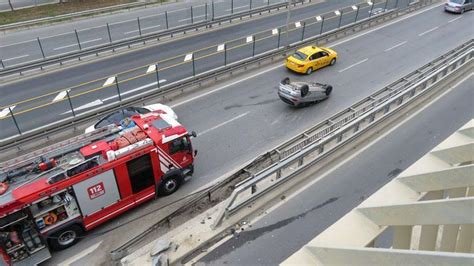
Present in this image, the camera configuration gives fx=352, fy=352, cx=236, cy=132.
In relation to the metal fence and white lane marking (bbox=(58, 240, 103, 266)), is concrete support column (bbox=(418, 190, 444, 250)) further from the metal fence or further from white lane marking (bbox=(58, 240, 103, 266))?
the metal fence

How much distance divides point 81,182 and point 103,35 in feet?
77.4

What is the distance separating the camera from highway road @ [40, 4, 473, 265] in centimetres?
1210

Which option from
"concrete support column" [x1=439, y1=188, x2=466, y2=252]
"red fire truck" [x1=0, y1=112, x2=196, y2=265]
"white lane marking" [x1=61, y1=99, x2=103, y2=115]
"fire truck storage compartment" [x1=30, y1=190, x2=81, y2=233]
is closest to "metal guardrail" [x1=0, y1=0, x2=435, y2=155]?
"white lane marking" [x1=61, y1=99, x2=103, y2=115]

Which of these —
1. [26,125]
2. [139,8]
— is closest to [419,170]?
[26,125]

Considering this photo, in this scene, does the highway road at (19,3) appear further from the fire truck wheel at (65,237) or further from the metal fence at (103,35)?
the fire truck wheel at (65,237)

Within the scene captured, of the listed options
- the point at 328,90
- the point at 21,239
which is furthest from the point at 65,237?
the point at 328,90

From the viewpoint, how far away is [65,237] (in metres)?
11.1

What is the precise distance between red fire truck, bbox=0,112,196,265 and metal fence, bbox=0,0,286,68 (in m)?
15.4

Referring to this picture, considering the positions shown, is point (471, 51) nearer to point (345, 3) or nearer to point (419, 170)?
point (419, 170)

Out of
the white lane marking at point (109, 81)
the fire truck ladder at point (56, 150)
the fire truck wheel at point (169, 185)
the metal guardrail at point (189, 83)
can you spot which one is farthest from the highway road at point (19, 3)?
the fire truck wheel at point (169, 185)

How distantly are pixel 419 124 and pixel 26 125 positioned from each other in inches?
702

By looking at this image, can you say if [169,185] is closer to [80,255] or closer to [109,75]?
[80,255]

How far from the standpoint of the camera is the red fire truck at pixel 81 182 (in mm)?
9914

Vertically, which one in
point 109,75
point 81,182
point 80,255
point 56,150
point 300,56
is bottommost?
point 80,255
